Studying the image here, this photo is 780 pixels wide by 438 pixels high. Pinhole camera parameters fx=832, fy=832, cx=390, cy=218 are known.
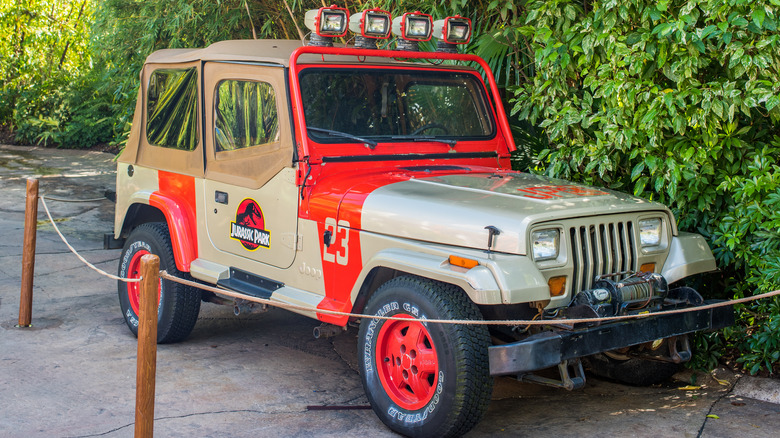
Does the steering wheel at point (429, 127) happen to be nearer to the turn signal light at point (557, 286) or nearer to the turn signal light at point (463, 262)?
the turn signal light at point (463, 262)

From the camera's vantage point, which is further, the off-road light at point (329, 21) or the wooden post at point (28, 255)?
the wooden post at point (28, 255)

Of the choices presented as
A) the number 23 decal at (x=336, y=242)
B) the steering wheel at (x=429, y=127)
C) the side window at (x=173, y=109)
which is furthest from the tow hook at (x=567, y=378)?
the side window at (x=173, y=109)

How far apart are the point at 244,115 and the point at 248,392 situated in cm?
163

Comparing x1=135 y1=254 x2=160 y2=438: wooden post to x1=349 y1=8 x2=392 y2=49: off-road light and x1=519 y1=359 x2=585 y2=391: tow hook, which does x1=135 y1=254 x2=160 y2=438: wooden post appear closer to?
x1=519 y1=359 x2=585 y2=391: tow hook

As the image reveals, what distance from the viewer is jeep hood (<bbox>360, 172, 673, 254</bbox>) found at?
3.81 metres

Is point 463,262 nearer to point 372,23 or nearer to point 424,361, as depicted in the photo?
point 424,361

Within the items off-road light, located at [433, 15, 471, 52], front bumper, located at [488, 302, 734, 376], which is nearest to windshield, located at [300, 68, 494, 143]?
off-road light, located at [433, 15, 471, 52]

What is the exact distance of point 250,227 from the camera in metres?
4.89

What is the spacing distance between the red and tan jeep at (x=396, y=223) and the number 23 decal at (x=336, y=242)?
0.01 m

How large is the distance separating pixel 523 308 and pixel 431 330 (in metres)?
0.54

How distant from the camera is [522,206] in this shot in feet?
12.9

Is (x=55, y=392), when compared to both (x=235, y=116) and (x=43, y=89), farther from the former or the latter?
(x=43, y=89)

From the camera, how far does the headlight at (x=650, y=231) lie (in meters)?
4.25

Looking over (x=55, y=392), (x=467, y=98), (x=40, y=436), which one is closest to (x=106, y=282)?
(x=55, y=392)
